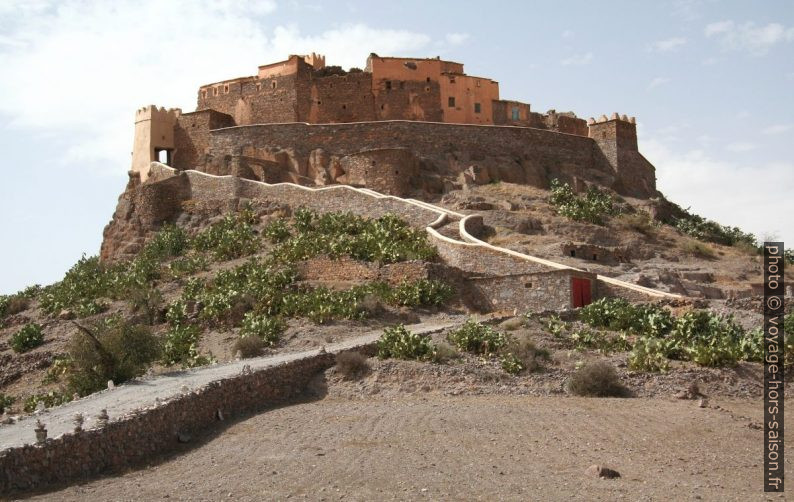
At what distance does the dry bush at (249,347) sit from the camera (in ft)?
62.8

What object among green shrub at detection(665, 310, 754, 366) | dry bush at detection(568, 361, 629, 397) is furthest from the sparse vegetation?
green shrub at detection(665, 310, 754, 366)

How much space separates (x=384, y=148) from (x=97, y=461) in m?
23.0

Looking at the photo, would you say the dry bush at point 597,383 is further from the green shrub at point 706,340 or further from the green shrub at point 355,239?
the green shrub at point 355,239

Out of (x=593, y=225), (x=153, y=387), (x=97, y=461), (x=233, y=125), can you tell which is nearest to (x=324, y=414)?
(x=153, y=387)

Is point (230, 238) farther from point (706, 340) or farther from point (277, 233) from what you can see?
point (706, 340)

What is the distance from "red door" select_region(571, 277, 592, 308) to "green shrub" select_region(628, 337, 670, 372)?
4508mm

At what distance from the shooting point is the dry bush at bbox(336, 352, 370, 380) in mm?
16281

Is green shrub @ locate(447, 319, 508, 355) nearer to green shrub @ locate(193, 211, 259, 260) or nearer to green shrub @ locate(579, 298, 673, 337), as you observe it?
green shrub @ locate(579, 298, 673, 337)

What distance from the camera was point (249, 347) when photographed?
19.2m

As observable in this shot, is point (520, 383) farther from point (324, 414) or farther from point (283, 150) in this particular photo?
point (283, 150)

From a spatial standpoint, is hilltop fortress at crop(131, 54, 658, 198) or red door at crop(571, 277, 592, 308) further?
hilltop fortress at crop(131, 54, 658, 198)

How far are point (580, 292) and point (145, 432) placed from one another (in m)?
12.1

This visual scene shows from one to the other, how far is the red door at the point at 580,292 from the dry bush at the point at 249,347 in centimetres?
685

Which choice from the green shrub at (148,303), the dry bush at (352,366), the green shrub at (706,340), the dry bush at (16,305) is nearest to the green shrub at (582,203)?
the green shrub at (706,340)
